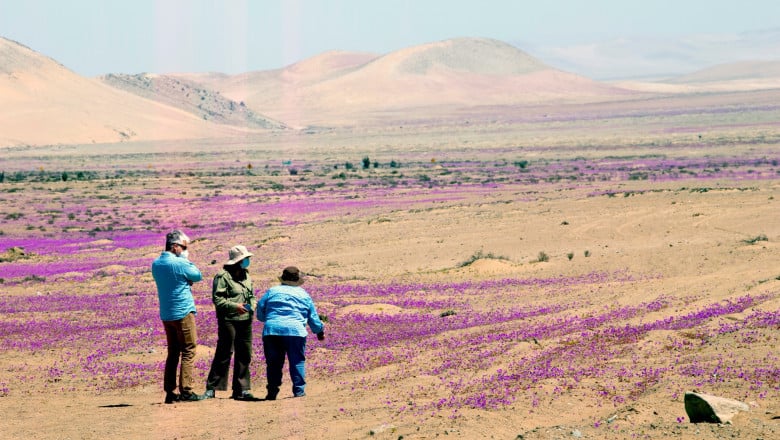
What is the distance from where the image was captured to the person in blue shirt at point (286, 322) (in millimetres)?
10727

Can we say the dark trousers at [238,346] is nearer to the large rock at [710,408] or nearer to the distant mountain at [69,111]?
the large rock at [710,408]

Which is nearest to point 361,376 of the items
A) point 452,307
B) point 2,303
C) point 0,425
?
point 0,425

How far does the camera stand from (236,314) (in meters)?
10.9

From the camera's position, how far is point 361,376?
41.7ft

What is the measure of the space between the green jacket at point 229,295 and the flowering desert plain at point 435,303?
92 centimetres

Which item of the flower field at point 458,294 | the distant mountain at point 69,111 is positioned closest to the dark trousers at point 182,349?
the flower field at point 458,294

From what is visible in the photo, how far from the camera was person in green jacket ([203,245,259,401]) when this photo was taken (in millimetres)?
10852

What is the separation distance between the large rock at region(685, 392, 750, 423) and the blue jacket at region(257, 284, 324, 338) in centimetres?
385

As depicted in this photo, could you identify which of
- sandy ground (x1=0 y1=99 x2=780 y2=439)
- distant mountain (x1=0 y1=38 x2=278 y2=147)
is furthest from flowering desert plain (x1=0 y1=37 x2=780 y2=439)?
distant mountain (x1=0 y1=38 x2=278 y2=147)

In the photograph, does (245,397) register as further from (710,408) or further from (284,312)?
(710,408)

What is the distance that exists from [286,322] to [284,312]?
0.34 feet

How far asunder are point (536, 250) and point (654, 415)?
1854 centimetres

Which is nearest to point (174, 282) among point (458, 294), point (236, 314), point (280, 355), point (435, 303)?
point (236, 314)

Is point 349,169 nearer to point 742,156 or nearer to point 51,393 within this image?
point 742,156
